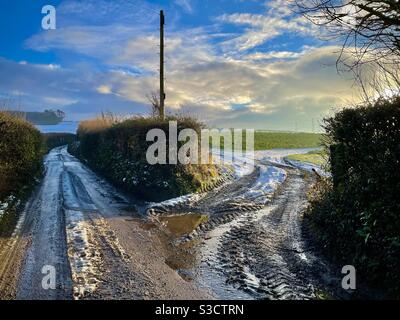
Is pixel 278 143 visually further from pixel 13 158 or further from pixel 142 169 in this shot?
pixel 13 158

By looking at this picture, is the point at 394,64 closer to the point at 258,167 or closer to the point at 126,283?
the point at 126,283

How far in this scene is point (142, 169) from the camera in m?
16.4

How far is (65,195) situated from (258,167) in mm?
12612

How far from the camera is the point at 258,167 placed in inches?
912

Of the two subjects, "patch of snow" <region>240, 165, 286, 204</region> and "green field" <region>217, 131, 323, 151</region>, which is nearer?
"patch of snow" <region>240, 165, 286, 204</region>

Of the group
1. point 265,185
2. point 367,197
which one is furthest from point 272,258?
point 265,185

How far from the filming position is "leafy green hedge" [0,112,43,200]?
44.0ft

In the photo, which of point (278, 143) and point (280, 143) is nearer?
point (278, 143)

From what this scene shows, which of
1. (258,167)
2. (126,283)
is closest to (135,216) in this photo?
(126,283)

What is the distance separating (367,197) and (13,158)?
45.7ft

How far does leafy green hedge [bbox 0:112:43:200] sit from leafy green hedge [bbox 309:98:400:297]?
10.5 meters

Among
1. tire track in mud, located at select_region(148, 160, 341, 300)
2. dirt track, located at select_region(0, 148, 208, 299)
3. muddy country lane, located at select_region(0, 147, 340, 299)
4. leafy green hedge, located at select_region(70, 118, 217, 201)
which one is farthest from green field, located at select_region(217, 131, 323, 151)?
dirt track, located at select_region(0, 148, 208, 299)

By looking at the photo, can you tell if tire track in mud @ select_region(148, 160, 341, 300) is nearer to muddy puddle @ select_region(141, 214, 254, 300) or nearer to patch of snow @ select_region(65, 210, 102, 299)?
muddy puddle @ select_region(141, 214, 254, 300)
